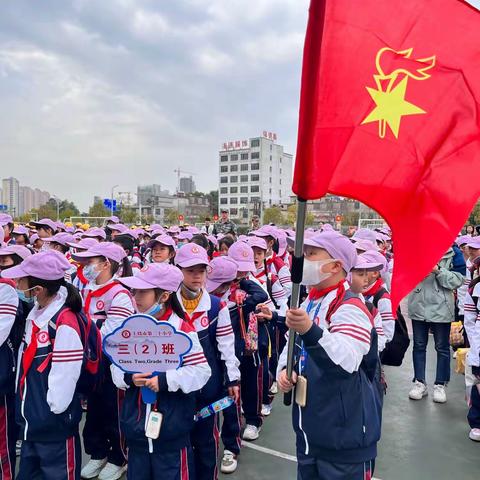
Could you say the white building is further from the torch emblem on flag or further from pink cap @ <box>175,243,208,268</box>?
the torch emblem on flag

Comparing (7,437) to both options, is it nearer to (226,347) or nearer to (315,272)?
(226,347)

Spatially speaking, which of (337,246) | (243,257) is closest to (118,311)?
(243,257)

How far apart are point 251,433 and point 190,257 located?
2.20m

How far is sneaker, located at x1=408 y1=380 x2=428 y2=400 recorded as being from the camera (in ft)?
19.3

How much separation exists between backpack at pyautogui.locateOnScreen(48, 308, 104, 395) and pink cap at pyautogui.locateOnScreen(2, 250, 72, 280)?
0.87ft

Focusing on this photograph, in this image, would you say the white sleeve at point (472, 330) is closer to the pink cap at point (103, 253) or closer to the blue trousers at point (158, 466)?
the blue trousers at point (158, 466)

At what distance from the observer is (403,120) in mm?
2236

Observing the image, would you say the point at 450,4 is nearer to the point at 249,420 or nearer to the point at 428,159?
the point at 428,159

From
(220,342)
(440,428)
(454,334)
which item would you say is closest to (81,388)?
(220,342)

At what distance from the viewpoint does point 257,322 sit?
4691 millimetres

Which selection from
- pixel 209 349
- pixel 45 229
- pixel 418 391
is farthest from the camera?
pixel 45 229

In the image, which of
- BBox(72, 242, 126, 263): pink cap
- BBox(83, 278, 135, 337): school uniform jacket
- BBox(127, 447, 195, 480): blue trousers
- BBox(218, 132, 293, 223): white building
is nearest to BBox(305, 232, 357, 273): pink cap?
BBox(127, 447, 195, 480): blue trousers

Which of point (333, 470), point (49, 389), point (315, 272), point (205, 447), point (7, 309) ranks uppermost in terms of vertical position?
point (315, 272)

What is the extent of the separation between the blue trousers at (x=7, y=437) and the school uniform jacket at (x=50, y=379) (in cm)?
56
